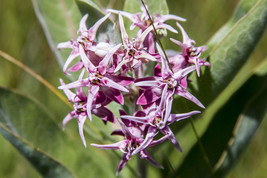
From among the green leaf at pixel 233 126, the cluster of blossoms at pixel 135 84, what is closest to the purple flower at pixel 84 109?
the cluster of blossoms at pixel 135 84

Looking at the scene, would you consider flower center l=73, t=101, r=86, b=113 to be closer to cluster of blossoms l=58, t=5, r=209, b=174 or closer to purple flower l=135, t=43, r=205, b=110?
cluster of blossoms l=58, t=5, r=209, b=174

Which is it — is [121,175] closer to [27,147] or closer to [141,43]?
[27,147]

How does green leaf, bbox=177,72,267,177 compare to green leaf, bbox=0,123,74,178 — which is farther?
green leaf, bbox=177,72,267,177

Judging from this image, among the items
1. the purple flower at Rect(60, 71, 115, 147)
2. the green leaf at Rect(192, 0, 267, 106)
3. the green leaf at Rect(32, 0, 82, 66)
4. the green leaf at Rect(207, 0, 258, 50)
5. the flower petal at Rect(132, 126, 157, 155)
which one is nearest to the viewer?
the flower petal at Rect(132, 126, 157, 155)

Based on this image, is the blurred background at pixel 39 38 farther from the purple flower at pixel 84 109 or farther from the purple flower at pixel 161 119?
the purple flower at pixel 161 119

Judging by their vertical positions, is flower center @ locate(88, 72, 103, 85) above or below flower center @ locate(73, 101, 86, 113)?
above

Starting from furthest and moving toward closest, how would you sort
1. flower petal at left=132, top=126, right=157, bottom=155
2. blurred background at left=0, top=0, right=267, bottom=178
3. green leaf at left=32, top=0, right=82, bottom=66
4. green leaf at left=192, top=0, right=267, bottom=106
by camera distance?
1. blurred background at left=0, top=0, right=267, bottom=178
2. green leaf at left=32, top=0, right=82, bottom=66
3. green leaf at left=192, top=0, right=267, bottom=106
4. flower petal at left=132, top=126, right=157, bottom=155

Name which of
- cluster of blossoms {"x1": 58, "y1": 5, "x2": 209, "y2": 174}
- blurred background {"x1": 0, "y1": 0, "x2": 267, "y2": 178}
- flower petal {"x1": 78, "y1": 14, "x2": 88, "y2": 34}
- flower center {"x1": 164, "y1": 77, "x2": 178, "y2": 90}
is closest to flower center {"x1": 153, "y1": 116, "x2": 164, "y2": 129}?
cluster of blossoms {"x1": 58, "y1": 5, "x2": 209, "y2": 174}

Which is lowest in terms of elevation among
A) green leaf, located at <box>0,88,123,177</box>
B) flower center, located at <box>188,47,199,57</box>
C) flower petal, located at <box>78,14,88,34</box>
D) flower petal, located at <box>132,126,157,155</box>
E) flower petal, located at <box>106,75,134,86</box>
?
green leaf, located at <box>0,88,123,177</box>
